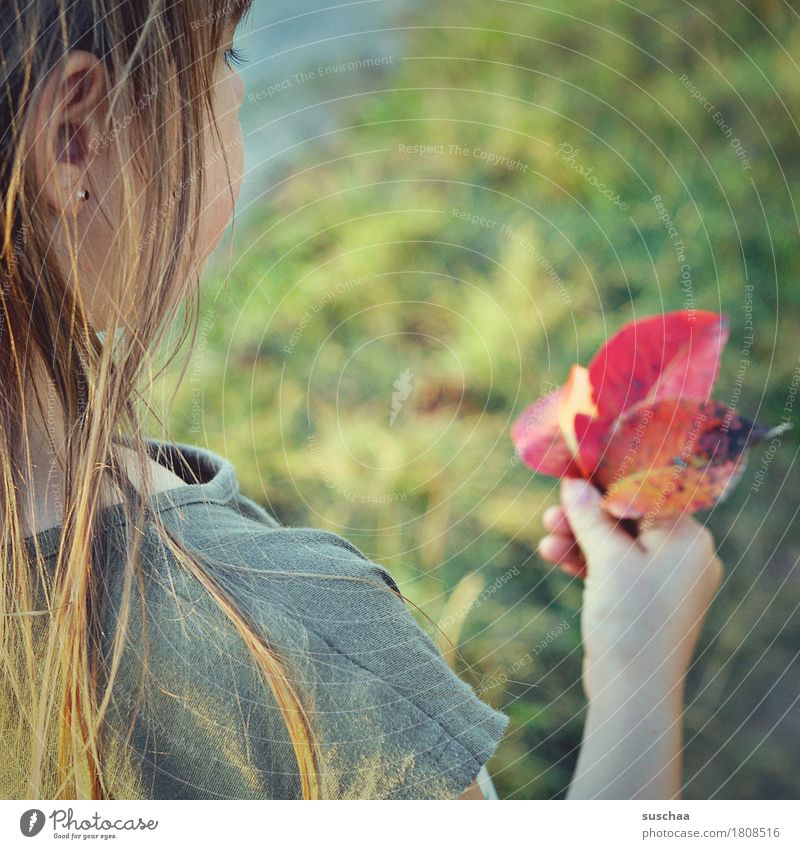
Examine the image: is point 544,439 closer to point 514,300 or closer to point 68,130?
point 514,300

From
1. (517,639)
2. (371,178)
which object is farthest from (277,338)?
(517,639)

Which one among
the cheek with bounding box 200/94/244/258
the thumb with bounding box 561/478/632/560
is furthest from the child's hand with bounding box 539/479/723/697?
the cheek with bounding box 200/94/244/258

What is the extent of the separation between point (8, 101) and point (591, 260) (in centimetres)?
32

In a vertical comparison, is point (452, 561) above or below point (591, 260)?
below

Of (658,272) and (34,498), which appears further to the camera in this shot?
(658,272)

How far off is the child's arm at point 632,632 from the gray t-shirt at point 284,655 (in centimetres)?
11

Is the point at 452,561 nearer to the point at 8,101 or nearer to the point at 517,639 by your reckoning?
the point at 517,639

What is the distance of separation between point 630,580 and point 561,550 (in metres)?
0.04

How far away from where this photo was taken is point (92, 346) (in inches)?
14.9

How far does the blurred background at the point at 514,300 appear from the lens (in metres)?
0.48

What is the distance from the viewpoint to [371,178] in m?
0.48

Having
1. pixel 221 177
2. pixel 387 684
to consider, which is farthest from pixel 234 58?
pixel 387 684

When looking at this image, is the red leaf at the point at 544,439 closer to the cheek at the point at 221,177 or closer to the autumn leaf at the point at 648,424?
the autumn leaf at the point at 648,424
